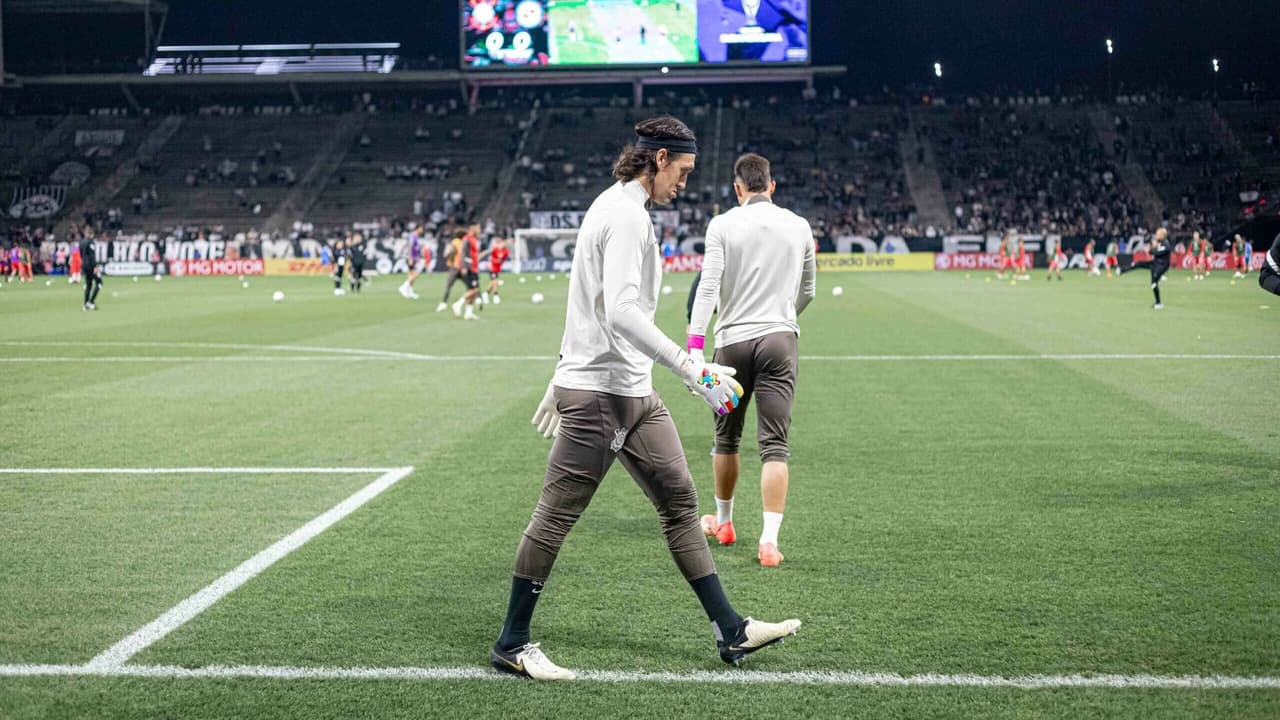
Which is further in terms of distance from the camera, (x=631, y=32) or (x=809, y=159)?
(x=809, y=159)

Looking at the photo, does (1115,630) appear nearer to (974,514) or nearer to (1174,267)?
(974,514)

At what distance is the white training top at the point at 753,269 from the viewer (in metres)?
7.00

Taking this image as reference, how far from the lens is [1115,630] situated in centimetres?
555

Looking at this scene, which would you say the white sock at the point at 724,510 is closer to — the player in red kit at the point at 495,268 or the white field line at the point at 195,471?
the white field line at the point at 195,471

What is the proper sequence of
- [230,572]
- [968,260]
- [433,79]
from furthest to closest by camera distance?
[433,79] → [968,260] → [230,572]

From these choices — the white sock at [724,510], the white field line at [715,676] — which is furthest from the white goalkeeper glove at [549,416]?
the white sock at [724,510]

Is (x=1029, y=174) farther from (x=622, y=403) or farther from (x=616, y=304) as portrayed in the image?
(x=616, y=304)

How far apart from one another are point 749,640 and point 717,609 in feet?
0.61

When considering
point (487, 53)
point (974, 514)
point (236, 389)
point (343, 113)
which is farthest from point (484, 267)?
point (974, 514)

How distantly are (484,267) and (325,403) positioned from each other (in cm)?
A: 4484

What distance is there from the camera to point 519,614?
5137 millimetres

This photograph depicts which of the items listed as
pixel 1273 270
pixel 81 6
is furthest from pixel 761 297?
pixel 81 6

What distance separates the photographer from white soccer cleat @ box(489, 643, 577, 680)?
5.01 meters

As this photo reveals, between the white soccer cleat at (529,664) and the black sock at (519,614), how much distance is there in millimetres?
34
